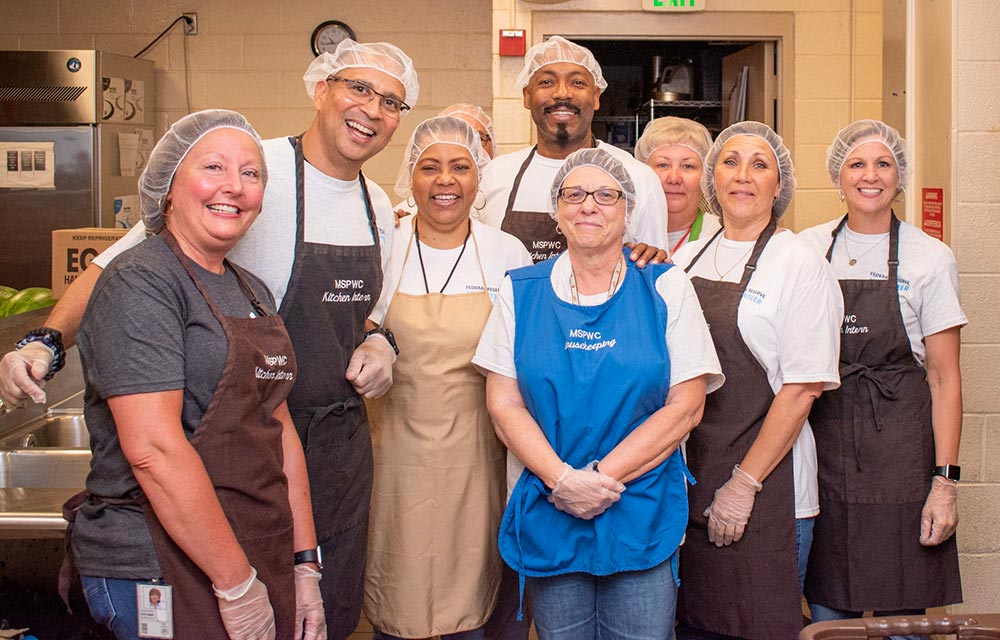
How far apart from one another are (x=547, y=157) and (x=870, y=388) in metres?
1.06

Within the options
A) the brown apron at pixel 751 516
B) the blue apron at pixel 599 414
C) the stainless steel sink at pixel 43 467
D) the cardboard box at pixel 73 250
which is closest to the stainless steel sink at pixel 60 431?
the stainless steel sink at pixel 43 467

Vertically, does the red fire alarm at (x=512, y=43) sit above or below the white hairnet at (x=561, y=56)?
above

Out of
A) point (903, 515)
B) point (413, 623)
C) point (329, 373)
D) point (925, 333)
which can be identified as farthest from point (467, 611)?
point (925, 333)

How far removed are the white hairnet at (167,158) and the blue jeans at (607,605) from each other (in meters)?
1.12

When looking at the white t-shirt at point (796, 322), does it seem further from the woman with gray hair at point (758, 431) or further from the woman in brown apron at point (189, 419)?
the woman in brown apron at point (189, 419)

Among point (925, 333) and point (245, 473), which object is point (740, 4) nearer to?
point (925, 333)

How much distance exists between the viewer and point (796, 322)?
2.29 metres

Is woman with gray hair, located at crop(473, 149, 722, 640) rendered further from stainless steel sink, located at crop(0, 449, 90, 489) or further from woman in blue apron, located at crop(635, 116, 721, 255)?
stainless steel sink, located at crop(0, 449, 90, 489)

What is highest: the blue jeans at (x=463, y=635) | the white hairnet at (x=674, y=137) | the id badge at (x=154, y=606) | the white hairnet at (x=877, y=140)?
the white hairnet at (x=674, y=137)

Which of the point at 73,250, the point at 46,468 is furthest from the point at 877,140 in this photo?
the point at 73,250

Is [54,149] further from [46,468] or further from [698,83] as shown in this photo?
[698,83]

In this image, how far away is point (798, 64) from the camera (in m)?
4.45

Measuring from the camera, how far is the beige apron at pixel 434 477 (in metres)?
2.45

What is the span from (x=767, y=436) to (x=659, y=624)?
1.58 ft
